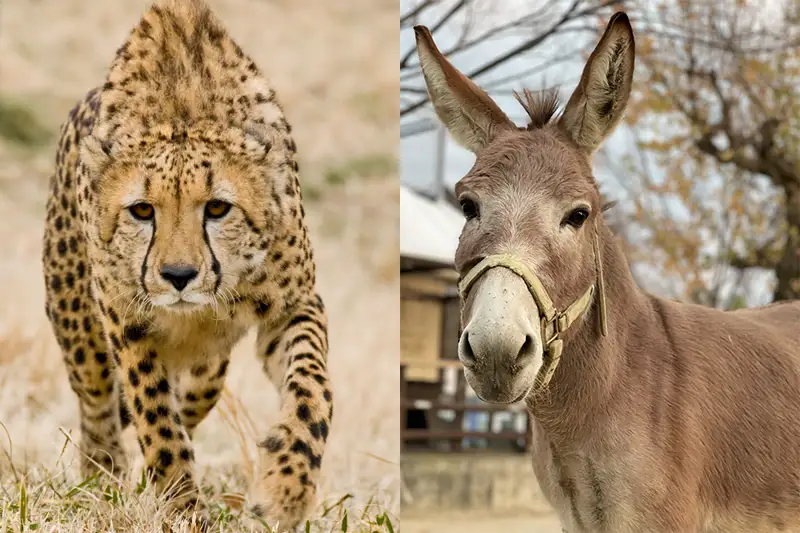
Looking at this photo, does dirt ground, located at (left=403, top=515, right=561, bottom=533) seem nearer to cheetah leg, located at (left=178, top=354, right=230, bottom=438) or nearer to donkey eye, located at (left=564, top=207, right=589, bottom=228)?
cheetah leg, located at (left=178, top=354, right=230, bottom=438)

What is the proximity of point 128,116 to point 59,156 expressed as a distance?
0.40 m

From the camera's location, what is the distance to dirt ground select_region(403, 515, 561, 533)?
4.00 meters

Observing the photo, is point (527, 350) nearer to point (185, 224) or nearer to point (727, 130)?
point (185, 224)

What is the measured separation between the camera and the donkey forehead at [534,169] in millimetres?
1342

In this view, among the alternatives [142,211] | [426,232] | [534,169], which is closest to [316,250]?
[142,211]

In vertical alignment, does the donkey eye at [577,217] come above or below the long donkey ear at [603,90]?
below

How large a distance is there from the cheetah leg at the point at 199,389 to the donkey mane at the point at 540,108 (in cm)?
103

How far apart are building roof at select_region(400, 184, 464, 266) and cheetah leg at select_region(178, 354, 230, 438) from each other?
229 cm

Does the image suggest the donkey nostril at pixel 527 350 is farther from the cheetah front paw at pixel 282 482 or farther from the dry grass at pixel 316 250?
the dry grass at pixel 316 250

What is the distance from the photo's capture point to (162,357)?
1967 mm

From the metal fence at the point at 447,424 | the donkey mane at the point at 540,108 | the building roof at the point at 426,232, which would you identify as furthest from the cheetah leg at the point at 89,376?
the metal fence at the point at 447,424

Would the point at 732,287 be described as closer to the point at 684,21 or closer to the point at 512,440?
the point at 512,440

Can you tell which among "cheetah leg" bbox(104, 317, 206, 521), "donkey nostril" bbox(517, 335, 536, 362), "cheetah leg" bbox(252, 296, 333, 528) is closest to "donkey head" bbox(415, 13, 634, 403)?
"donkey nostril" bbox(517, 335, 536, 362)

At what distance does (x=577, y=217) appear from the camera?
4.42 feet
